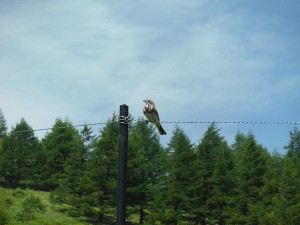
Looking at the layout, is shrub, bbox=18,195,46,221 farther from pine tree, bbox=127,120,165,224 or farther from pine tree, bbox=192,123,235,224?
pine tree, bbox=192,123,235,224

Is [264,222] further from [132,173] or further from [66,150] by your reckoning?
[66,150]

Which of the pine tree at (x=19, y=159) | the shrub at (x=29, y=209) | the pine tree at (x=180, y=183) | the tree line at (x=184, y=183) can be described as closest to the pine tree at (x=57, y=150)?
the pine tree at (x=19, y=159)

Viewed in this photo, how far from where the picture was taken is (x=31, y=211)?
33.5 metres

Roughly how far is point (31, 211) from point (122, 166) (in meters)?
30.5

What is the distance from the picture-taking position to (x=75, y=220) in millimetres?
36688

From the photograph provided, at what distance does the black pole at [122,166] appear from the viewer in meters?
5.32

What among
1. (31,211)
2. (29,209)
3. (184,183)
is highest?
(184,183)

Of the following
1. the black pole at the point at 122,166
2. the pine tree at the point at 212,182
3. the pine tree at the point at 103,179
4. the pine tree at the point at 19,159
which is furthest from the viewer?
the pine tree at the point at 19,159

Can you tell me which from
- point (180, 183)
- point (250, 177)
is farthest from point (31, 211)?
point (250, 177)

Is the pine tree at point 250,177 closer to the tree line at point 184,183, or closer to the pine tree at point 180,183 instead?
the tree line at point 184,183

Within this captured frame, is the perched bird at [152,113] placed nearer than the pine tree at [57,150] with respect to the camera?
Yes

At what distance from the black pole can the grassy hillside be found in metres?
24.4

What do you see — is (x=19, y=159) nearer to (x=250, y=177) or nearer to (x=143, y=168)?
(x=143, y=168)

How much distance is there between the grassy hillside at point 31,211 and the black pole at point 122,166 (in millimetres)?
24351
